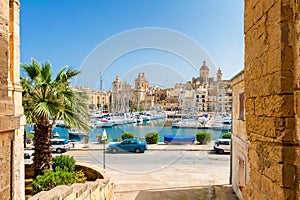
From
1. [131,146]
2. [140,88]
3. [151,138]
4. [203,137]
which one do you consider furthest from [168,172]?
[140,88]

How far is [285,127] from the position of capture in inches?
69.5

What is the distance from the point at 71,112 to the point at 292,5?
24.2ft

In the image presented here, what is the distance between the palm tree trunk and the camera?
26.6 ft

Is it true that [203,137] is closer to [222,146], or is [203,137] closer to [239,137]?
[222,146]

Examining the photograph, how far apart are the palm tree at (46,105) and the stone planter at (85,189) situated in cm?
131

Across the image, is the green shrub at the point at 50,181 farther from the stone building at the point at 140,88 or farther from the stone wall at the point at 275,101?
the stone building at the point at 140,88

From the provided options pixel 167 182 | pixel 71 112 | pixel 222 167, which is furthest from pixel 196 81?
pixel 71 112

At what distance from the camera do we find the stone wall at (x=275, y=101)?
1.70 meters

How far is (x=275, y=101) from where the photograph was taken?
1853mm

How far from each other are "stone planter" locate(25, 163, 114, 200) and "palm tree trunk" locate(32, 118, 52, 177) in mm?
1042

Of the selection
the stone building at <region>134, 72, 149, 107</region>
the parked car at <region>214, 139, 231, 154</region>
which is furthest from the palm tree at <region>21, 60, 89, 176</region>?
the stone building at <region>134, 72, 149, 107</region>

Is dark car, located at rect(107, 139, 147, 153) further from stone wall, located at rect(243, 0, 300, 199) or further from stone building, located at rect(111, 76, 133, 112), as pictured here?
stone wall, located at rect(243, 0, 300, 199)

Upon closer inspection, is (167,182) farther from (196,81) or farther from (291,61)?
(196,81)

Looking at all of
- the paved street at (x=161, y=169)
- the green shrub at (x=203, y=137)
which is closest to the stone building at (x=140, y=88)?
the green shrub at (x=203, y=137)
